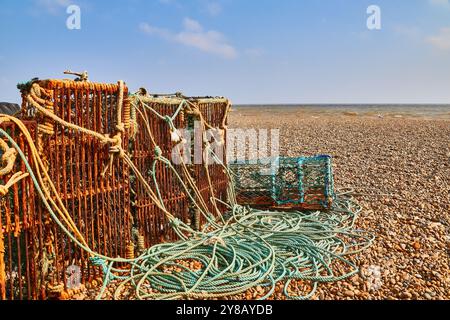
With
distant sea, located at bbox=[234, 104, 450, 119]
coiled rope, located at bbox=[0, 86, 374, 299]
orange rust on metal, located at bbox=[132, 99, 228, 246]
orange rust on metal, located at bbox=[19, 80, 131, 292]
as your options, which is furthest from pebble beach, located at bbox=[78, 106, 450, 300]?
distant sea, located at bbox=[234, 104, 450, 119]

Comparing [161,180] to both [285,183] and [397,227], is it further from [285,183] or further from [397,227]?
[397,227]

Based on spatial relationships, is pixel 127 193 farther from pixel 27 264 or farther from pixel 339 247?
pixel 339 247

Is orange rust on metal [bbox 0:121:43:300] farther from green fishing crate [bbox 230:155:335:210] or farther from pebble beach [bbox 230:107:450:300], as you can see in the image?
green fishing crate [bbox 230:155:335:210]

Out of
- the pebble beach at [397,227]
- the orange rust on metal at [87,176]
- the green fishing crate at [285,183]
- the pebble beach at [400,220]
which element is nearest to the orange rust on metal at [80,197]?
the orange rust on metal at [87,176]

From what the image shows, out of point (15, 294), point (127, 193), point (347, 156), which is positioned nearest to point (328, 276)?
point (127, 193)

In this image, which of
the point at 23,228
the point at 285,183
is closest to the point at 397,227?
the point at 285,183

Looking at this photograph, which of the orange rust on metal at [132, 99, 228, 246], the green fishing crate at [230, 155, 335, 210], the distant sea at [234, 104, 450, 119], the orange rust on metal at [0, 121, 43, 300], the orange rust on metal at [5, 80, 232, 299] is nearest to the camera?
the orange rust on metal at [0, 121, 43, 300]

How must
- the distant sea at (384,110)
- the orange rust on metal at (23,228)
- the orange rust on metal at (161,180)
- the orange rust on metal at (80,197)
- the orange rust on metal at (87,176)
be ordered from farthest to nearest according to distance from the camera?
the distant sea at (384,110) → the orange rust on metal at (161,180) → the orange rust on metal at (87,176) → the orange rust on metal at (80,197) → the orange rust on metal at (23,228)

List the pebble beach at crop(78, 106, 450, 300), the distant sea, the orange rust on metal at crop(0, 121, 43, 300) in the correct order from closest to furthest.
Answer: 1. the orange rust on metal at crop(0, 121, 43, 300)
2. the pebble beach at crop(78, 106, 450, 300)
3. the distant sea

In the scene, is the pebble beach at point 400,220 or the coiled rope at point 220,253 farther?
the pebble beach at point 400,220

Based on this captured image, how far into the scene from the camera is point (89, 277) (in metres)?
3.55

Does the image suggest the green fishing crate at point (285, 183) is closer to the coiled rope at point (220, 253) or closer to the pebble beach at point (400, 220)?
the coiled rope at point (220, 253)

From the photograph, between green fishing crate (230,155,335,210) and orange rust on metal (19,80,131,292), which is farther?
green fishing crate (230,155,335,210)
